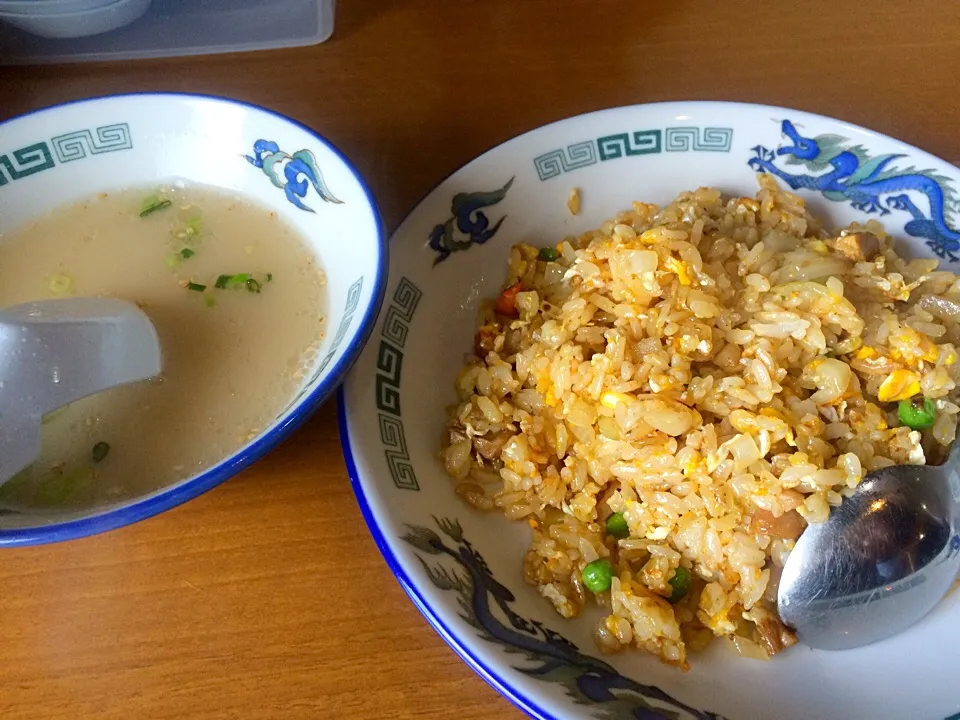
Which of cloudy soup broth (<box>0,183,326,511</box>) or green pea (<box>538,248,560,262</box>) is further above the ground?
green pea (<box>538,248,560,262</box>)

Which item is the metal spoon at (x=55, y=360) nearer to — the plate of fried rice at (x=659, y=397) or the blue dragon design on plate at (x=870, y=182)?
the plate of fried rice at (x=659, y=397)

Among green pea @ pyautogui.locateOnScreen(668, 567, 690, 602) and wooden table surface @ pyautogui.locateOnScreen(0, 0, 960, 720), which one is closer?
wooden table surface @ pyautogui.locateOnScreen(0, 0, 960, 720)

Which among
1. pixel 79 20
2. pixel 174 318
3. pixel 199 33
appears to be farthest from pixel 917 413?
pixel 79 20

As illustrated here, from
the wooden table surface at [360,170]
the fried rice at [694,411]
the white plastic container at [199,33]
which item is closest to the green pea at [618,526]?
the fried rice at [694,411]

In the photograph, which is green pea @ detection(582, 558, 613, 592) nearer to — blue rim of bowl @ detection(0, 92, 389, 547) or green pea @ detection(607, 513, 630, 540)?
green pea @ detection(607, 513, 630, 540)

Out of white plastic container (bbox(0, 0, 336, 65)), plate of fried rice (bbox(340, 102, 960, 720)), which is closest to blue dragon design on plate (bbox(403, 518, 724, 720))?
plate of fried rice (bbox(340, 102, 960, 720))

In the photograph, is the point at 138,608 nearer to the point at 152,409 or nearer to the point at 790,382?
the point at 152,409

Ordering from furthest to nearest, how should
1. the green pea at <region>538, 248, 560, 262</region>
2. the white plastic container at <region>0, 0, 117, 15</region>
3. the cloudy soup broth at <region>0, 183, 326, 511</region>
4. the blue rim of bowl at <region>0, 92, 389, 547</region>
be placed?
the white plastic container at <region>0, 0, 117, 15</region> → the green pea at <region>538, 248, 560, 262</region> → the cloudy soup broth at <region>0, 183, 326, 511</region> → the blue rim of bowl at <region>0, 92, 389, 547</region>
